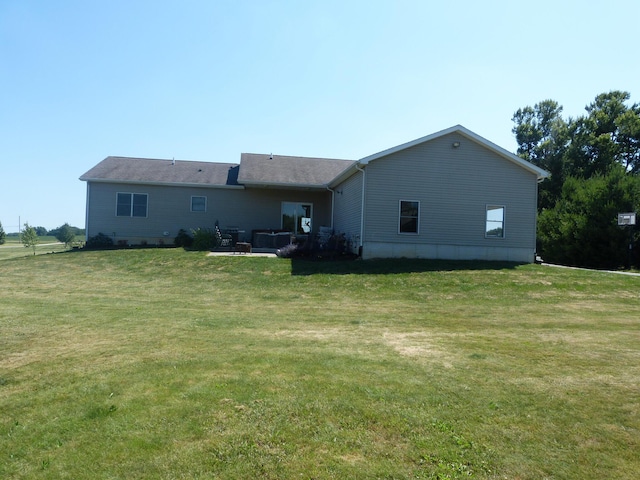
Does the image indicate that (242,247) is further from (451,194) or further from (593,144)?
(593,144)

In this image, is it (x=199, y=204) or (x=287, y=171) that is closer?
(x=199, y=204)

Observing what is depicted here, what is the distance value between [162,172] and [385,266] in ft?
47.7

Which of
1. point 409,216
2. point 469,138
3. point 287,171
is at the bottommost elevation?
point 409,216

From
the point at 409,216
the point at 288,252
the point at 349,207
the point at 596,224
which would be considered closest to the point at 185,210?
the point at 288,252

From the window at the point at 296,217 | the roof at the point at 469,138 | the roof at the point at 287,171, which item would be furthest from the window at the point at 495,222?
the window at the point at 296,217

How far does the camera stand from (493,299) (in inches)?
429

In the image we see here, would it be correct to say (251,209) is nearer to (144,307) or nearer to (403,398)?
(144,307)

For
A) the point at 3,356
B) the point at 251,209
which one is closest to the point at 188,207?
the point at 251,209

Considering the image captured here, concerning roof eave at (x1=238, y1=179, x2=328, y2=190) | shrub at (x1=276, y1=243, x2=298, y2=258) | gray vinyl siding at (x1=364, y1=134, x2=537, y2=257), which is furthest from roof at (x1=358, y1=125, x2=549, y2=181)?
roof eave at (x1=238, y1=179, x2=328, y2=190)

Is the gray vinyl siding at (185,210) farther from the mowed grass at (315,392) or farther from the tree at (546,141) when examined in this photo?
the tree at (546,141)

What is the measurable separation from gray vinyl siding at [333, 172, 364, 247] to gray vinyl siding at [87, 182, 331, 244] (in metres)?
2.71

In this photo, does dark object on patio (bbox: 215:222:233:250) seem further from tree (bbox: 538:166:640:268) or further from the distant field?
tree (bbox: 538:166:640:268)

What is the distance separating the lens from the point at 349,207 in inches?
732

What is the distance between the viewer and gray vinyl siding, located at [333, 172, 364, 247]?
17.0 m
